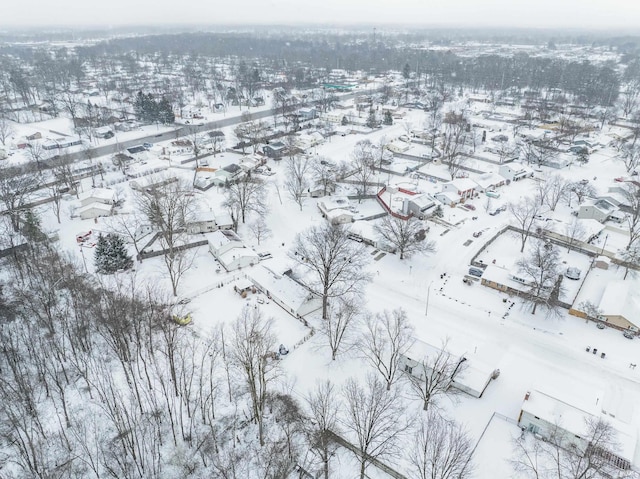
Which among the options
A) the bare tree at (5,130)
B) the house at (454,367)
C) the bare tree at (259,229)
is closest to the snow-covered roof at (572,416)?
the house at (454,367)

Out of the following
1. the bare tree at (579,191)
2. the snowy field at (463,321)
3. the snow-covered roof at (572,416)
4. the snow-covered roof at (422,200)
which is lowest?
the snowy field at (463,321)

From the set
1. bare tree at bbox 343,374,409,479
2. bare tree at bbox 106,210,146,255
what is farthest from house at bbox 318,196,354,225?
bare tree at bbox 343,374,409,479

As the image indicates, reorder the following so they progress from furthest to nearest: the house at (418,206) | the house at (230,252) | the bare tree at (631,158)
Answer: the bare tree at (631,158)
the house at (418,206)
the house at (230,252)

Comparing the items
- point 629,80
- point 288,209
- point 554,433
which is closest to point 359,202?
point 288,209

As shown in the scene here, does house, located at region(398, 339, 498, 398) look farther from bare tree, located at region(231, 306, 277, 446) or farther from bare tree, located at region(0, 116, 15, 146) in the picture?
bare tree, located at region(0, 116, 15, 146)

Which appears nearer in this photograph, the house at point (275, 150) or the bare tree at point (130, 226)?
the bare tree at point (130, 226)

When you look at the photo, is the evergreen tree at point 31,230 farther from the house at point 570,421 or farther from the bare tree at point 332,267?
the house at point 570,421
